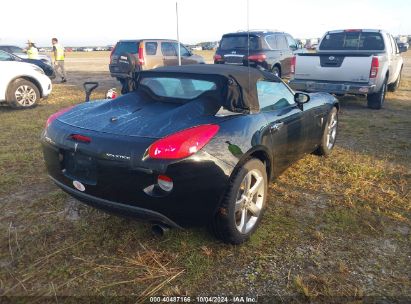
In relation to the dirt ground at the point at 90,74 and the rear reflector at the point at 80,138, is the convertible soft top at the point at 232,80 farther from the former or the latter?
the dirt ground at the point at 90,74

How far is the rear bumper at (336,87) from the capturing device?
24.7ft

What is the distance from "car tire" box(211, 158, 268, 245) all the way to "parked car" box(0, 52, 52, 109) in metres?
7.77

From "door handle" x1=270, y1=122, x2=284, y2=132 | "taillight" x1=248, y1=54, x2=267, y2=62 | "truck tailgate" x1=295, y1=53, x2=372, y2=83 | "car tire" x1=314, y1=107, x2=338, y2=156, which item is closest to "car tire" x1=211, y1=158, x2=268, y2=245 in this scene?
"door handle" x1=270, y1=122, x2=284, y2=132

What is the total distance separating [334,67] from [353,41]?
197 centimetres

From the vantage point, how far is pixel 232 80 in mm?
2998

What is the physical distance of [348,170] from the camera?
4.49 meters

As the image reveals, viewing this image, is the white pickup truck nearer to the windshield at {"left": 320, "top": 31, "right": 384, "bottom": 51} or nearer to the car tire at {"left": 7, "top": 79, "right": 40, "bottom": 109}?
the windshield at {"left": 320, "top": 31, "right": 384, "bottom": 51}

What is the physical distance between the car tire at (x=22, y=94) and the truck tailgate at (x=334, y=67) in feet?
22.5

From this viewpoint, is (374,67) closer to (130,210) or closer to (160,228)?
(160,228)

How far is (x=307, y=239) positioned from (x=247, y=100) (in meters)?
1.35

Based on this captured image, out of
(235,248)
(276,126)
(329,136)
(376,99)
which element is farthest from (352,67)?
(235,248)

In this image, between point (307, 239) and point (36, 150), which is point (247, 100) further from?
point (36, 150)

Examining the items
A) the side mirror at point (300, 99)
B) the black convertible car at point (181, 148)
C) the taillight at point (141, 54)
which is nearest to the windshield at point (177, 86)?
the black convertible car at point (181, 148)

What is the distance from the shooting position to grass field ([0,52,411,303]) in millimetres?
2432
